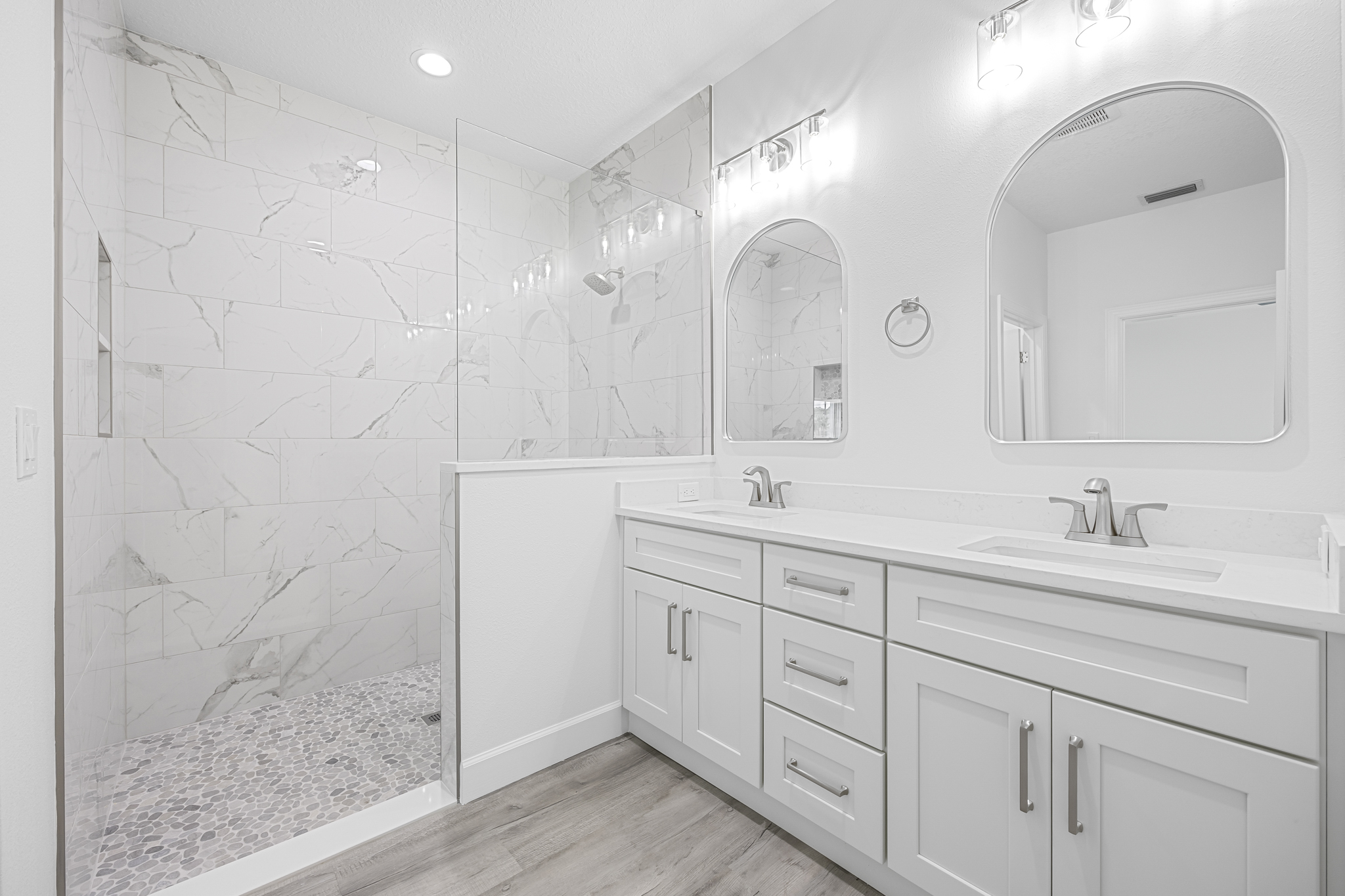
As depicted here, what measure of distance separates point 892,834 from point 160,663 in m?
Answer: 2.67

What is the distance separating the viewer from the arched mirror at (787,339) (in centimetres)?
211

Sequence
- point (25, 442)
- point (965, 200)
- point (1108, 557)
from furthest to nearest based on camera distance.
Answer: point (965, 200) → point (1108, 557) → point (25, 442)

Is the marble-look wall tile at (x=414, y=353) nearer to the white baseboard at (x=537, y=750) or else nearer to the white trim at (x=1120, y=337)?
the white baseboard at (x=537, y=750)

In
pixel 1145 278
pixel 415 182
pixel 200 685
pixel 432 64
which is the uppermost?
pixel 432 64

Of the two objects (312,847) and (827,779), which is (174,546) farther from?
(827,779)

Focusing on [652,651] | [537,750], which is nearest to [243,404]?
[537,750]

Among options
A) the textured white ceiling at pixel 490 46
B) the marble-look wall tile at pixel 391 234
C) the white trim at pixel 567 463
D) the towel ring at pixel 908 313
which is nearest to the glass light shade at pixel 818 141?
the textured white ceiling at pixel 490 46

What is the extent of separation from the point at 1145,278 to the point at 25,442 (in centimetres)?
229

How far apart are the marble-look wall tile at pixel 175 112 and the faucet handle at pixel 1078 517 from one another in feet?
10.9

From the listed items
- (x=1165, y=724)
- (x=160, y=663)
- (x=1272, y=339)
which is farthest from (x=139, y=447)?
(x=1272, y=339)

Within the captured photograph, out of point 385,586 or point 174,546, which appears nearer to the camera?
point 174,546

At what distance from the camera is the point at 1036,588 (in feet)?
3.63

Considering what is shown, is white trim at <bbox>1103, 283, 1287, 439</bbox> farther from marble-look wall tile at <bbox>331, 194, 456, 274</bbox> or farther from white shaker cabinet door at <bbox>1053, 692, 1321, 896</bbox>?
marble-look wall tile at <bbox>331, 194, 456, 274</bbox>

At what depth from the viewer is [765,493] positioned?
223 centimetres
